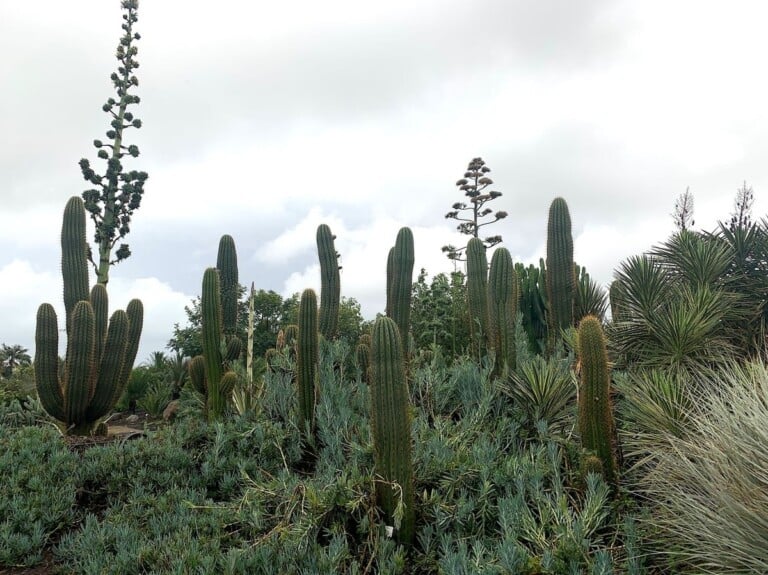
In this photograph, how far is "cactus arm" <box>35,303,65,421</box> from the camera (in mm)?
9320

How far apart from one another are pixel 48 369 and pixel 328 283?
459 cm

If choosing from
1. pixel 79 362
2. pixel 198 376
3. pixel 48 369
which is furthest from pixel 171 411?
pixel 79 362

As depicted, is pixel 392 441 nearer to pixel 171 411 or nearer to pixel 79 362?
pixel 79 362

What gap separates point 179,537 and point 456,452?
2333 millimetres

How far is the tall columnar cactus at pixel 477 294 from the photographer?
8.98 m

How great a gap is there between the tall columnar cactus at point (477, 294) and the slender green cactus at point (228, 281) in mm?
4023

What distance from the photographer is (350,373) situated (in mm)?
8602

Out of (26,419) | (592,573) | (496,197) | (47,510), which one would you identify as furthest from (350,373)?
(496,197)

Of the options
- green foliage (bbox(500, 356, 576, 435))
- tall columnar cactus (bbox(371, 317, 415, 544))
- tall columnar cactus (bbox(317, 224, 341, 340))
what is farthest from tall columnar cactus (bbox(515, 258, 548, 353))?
tall columnar cactus (bbox(371, 317, 415, 544))

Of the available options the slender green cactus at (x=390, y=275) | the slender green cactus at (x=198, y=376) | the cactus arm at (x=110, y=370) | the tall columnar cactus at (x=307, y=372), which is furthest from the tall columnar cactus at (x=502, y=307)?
the cactus arm at (x=110, y=370)

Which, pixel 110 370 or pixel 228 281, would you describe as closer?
pixel 110 370

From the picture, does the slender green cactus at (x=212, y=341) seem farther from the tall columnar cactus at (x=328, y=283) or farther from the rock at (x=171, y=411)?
the rock at (x=171, y=411)

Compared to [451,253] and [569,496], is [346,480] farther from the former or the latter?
[451,253]

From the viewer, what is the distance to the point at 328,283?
9383 millimetres
